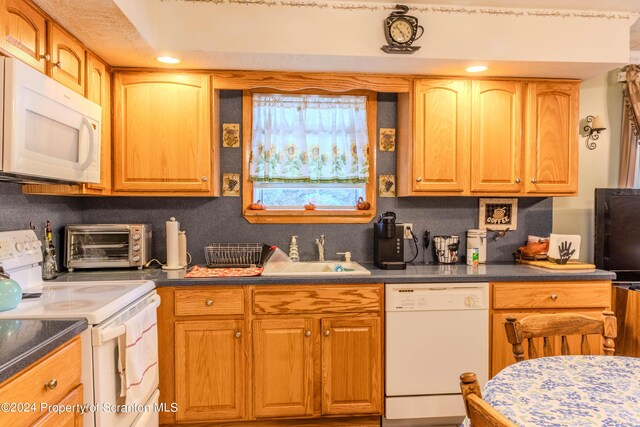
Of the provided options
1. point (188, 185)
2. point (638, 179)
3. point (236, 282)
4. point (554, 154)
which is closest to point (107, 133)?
point (188, 185)

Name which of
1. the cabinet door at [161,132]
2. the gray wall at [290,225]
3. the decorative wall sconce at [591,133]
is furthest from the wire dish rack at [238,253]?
the decorative wall sconce at [591,133]

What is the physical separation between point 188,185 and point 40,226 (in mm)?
845

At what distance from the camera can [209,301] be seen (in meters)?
2.36

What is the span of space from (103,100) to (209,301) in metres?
1.35

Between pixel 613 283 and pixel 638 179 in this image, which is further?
pixel 638 179

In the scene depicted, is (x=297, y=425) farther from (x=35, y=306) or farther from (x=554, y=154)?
(x=554, y=154)

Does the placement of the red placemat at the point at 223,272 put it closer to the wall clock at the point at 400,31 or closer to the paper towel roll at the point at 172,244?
the paper towel roll at the point at 172,244

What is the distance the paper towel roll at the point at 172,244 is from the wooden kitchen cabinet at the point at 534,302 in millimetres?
1996

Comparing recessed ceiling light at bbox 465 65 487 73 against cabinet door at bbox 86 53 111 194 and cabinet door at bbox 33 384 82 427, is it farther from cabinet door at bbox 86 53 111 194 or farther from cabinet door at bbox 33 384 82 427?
cabinet door at bbox 33 384 82 427

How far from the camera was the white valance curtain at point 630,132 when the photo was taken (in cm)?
305

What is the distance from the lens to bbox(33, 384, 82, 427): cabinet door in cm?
120

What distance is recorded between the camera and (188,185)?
2.65 m

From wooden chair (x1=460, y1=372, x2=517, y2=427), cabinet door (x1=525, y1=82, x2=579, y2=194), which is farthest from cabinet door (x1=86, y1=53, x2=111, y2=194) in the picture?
cabinet door (x1=525, y1=82, x2=579, y2=194)

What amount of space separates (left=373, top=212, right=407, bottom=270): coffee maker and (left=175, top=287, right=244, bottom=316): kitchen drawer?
95cm
